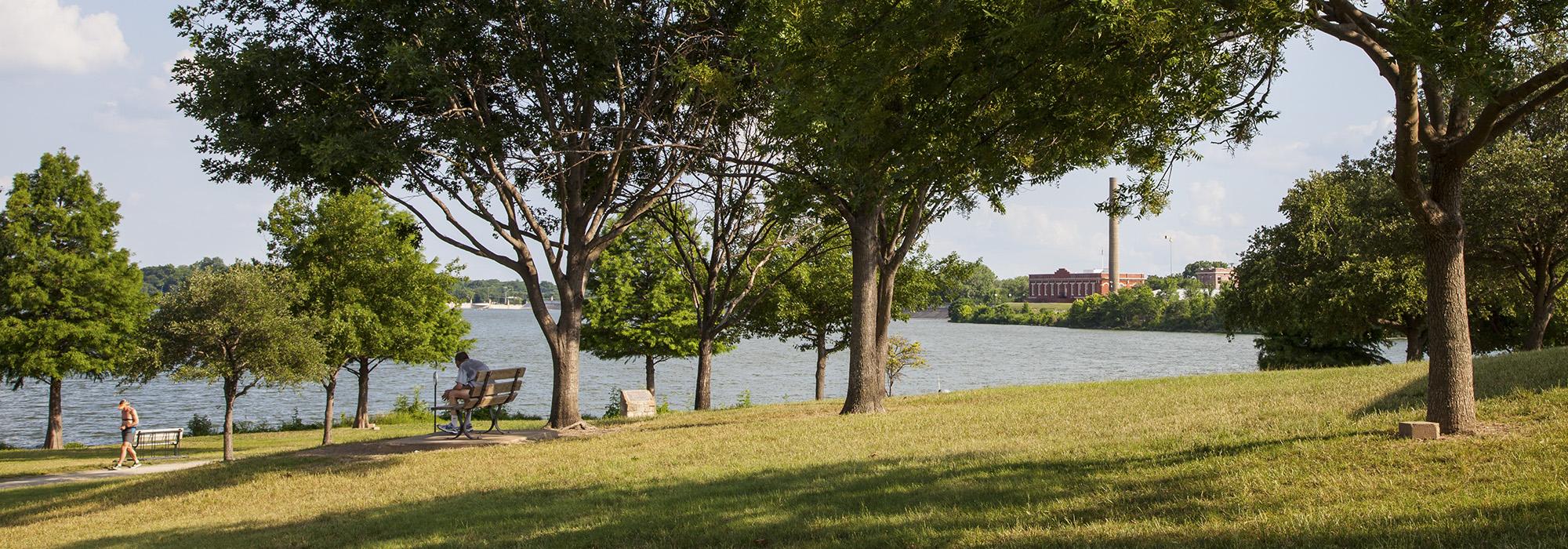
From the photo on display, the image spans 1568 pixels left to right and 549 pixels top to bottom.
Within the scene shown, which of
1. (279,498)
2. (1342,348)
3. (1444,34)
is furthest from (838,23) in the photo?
(1342,348)

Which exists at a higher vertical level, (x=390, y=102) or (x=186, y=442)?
(x=390, y=102)

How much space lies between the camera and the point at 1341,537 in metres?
5.55

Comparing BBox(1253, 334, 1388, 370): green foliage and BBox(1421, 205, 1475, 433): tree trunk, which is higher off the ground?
BBox(1421, 205, 1475, 433): tree trunk

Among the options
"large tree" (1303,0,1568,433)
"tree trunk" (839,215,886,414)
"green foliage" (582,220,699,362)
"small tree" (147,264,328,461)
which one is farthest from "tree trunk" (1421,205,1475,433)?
"green foliage" (582,220,699,362)

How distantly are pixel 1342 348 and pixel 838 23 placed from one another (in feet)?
Answer: 125

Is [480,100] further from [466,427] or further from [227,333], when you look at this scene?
[227,333]

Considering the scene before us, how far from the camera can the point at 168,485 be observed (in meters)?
13.5

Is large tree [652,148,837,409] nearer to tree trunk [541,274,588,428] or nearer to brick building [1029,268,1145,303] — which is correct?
tree trunk [541,274,588,428]

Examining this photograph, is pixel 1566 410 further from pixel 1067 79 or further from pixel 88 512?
pixel 88 512

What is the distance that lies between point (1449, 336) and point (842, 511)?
535cm

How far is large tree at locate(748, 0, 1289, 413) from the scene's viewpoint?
735cm

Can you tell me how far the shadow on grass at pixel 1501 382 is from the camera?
1050 centimetres

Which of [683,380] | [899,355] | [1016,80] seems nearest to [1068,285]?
[683,380]

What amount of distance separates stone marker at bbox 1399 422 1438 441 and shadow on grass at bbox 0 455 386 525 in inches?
462
